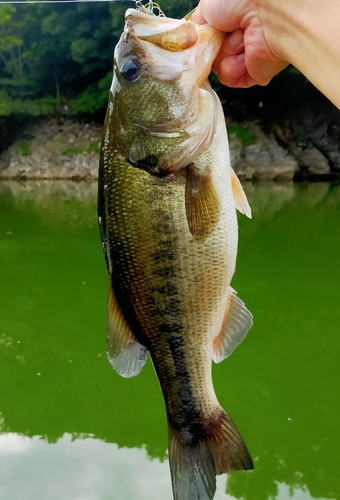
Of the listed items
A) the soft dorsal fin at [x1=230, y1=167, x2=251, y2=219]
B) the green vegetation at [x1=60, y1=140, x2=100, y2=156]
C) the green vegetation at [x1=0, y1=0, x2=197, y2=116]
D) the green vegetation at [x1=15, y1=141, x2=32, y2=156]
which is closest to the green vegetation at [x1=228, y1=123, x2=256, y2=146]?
the green vegetation at [x1=60, y1=140, x2=100, y2=156]

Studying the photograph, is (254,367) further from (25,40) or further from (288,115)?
(25,40)

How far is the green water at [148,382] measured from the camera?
11.3ft

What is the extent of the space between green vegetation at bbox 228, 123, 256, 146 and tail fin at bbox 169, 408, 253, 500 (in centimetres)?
1512

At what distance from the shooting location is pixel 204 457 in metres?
1.45

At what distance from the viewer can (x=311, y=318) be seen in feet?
17.9

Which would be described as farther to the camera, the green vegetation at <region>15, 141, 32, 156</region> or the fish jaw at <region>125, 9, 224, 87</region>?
the green vegetation at <region>15, 141, 32, 156</region>

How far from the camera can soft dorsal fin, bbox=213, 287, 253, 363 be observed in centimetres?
144

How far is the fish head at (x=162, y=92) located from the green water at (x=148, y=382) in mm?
2648

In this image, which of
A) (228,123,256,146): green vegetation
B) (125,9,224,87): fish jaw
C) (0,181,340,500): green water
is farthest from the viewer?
(228,123,256,146): green vegetation

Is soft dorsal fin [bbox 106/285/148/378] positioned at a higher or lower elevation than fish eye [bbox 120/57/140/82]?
lower

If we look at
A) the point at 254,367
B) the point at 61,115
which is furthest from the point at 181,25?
the point at 61,115

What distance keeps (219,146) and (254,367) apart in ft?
11.9

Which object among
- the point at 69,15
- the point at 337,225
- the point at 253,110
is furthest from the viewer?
the point at 69,15

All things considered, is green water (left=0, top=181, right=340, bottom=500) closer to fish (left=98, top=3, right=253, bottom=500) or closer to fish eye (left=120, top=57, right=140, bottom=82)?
fish (left=98, top=3, right=253, bottom=500)
